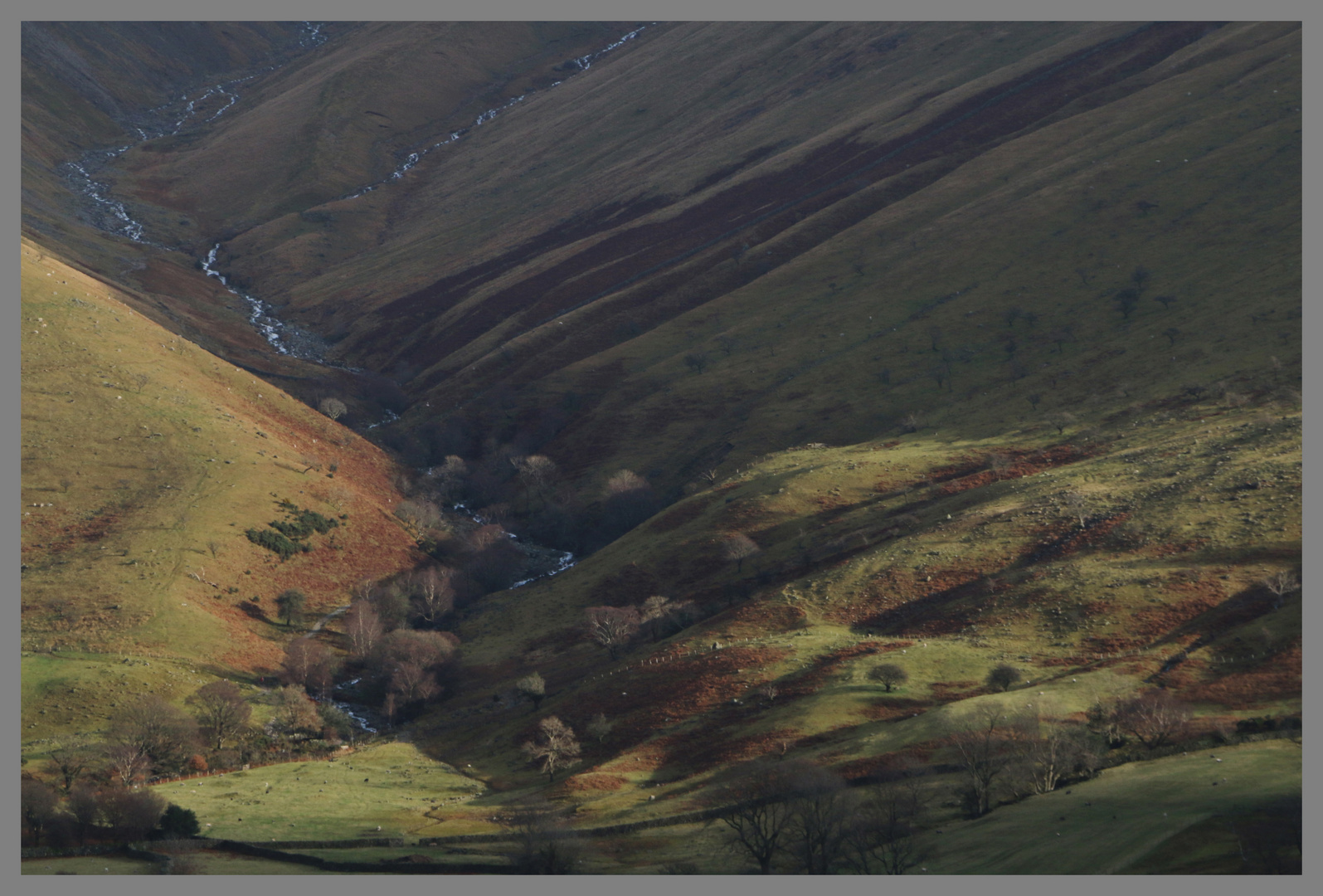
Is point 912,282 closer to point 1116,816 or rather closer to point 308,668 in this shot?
point 308,668

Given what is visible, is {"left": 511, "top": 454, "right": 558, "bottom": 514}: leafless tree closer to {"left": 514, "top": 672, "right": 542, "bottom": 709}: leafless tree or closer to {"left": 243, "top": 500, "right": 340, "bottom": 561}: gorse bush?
{"left": 243, "top": 500, "right": 340, "bottom": 561}: gorse bush

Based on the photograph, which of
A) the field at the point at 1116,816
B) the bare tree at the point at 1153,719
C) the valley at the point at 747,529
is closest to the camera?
the field at the point at 1116,816

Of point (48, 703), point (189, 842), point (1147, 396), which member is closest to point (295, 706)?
point (48, 703)

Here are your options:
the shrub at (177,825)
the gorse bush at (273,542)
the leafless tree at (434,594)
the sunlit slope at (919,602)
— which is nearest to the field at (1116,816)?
the sunlit slope at (919,602)

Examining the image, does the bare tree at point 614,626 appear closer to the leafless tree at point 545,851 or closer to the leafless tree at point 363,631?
the leafless tree at point 363,631

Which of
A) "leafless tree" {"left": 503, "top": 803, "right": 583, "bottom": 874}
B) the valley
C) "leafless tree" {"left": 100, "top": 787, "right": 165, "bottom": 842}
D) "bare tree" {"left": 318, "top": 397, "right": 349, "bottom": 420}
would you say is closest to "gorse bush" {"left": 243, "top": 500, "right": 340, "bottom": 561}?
the valley

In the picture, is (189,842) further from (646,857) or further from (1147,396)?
(1147,396)
